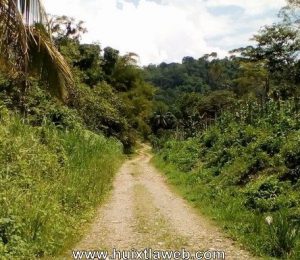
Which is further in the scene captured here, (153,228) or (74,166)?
(74,166)

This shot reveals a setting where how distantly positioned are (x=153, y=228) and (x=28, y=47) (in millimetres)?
4013

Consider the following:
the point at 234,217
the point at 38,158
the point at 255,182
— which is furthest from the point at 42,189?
the point at 255,182

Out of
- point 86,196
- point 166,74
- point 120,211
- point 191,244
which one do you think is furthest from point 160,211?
point 166,74

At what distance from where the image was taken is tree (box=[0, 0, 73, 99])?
21.7 feet

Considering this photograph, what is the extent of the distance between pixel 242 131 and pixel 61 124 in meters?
6.89

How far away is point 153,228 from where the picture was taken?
821 cm

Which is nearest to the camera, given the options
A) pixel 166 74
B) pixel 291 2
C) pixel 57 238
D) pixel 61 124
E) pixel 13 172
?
pixel 57 238

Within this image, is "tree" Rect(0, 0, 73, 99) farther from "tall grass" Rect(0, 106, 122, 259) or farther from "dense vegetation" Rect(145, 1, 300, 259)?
"dense vegetation" Rect(145, 1, 300, 259)

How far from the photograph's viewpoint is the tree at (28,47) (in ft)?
21.7

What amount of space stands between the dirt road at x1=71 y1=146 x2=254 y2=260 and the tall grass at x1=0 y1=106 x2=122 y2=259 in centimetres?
41

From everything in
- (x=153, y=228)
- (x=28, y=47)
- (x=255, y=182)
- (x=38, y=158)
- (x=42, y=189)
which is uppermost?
(x=28, y=47)

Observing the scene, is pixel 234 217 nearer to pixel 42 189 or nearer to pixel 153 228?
pixel 153 228

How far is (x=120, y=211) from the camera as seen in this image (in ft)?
33.0

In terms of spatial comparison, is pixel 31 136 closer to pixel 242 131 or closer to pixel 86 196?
pixel 86 196
